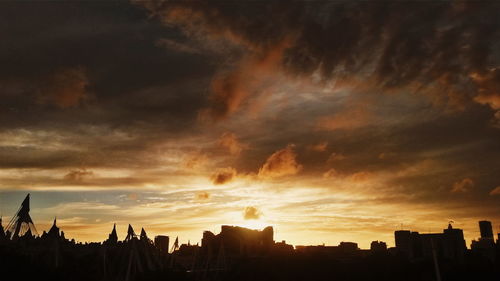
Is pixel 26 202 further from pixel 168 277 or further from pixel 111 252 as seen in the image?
pixel 111 252

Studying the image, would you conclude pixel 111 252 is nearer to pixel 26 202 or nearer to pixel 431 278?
pixel 26 202

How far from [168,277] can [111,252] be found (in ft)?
202

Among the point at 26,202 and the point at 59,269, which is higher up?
the point at 26,202

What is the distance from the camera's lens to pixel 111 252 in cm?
17938

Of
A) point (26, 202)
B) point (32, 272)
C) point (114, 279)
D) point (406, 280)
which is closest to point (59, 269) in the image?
point (32, 272)

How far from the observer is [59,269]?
10794 cm

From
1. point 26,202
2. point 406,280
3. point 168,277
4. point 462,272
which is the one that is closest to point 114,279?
point 168,277

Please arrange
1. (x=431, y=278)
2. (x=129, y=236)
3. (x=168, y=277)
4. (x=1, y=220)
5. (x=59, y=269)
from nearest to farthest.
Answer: (x=59, y=269) → (x=168, y=277) → (x=129, y=236) → (x=1, y=220) → (x=431, y=278)

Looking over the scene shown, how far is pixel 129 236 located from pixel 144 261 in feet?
99.9

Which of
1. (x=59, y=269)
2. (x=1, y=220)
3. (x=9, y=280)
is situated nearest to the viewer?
(x=9, y=280)

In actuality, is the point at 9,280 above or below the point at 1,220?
below

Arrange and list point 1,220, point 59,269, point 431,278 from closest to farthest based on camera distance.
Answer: point 59,269
point 1,220
point 431,278

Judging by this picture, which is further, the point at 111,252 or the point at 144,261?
the point at 111,252

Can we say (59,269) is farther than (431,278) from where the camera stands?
No
